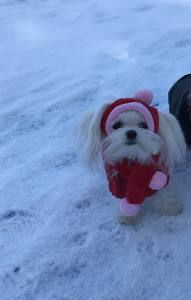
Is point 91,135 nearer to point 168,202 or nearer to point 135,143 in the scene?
point 135,143

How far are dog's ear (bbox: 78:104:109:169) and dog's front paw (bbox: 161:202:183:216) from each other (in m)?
0.42

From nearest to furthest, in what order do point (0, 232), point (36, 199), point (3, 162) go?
1. point (0, 232)
2. point (36, 199)
3. point (3, 162)

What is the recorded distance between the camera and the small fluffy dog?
6.86 feet

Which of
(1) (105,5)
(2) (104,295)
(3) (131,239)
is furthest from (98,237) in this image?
(1) (105,5)

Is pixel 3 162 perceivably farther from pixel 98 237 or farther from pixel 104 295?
pixel 104 295

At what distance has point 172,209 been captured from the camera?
7.69 ft

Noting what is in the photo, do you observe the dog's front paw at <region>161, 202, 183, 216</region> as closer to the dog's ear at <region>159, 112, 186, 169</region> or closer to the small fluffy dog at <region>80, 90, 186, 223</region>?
the small fluffy dog at <region>80, 90, 186, 223</region>

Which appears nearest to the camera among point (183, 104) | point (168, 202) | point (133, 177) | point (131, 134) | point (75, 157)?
point (131, 134)

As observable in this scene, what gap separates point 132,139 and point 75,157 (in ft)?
2.92

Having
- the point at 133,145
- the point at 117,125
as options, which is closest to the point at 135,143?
the point at 133,145

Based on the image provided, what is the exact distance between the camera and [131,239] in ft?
7.48

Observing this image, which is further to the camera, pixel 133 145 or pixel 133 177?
pixel 133 177

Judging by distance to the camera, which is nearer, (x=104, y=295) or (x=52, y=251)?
(x=104, y=295)

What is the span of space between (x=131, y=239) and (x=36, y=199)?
0.61 metres
